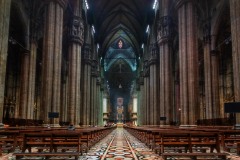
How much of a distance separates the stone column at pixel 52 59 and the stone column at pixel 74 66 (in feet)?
23.0

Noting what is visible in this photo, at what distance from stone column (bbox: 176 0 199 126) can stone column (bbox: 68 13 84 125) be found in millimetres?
12031

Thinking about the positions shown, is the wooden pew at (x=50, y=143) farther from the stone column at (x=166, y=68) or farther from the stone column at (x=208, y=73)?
the stone column at (x=208, y=73)

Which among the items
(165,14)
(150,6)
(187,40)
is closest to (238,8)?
(187,40)

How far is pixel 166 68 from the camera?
32.6m

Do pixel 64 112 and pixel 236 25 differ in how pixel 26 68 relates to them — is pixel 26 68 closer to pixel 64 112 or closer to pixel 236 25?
pixel 64 112

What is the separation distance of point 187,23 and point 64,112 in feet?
78.9

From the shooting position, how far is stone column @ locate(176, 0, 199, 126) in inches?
834

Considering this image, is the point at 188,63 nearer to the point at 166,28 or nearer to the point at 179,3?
the point at 179,3

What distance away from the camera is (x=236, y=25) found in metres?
15.1

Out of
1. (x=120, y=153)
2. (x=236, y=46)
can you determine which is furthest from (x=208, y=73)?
(x=120, y=153)

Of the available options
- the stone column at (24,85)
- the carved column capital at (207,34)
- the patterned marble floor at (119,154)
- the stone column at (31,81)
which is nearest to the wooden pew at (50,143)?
the patterned marble floor at (119,154)

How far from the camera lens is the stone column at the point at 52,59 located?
21109 millimetres

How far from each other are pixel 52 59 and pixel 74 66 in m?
9.08

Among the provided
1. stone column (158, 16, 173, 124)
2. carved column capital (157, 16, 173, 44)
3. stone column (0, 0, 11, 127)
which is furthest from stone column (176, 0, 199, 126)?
stone column (0, 0, 11, 127)
